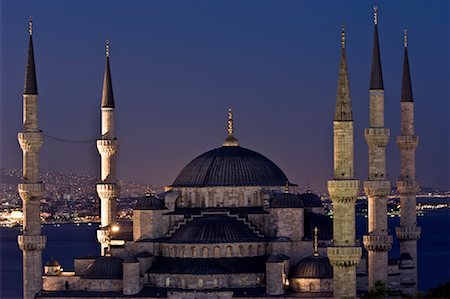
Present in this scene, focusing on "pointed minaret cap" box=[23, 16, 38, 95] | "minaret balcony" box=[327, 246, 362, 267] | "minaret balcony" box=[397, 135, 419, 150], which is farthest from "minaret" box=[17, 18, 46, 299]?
"minaret balcony" box=[397, 135, 419, 150]

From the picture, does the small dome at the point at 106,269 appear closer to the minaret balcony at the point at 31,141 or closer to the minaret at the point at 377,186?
the minaret balcony at the point at 31,141

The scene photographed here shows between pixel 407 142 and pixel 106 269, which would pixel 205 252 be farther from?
pixel 407 142

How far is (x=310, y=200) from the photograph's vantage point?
65.9m

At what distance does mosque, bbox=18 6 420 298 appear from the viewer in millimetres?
59656

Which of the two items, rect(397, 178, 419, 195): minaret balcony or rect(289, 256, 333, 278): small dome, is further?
rect(397, 178, 419, 195): minaret balcony

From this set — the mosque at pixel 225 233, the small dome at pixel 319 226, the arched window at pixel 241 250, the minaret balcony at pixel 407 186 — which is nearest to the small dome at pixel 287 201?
the mosque at pixel 225 233

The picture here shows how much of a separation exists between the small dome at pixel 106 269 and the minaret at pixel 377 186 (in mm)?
8704

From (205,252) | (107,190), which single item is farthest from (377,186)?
(107,190)

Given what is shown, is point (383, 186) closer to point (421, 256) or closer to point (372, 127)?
point (372, 127)

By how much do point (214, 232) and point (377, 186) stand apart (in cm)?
606

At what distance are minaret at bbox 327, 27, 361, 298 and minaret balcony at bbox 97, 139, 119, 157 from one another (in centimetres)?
1504

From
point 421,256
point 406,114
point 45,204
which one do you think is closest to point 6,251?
point 45,204

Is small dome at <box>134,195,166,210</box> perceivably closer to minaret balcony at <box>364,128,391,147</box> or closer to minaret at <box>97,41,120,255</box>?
minaret at <box>97,41,120,255</box>

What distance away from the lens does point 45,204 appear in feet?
579
